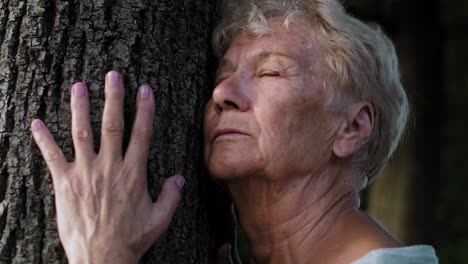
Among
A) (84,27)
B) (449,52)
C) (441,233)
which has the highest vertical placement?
(84,27)

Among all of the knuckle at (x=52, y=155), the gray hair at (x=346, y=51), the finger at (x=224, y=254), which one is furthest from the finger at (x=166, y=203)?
the gray hair at (x=346, y=51)

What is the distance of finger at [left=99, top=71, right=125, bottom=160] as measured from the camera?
2510 mm

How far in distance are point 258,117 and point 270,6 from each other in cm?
50

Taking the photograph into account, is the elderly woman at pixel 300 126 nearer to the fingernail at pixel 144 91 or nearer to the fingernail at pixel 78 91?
the fingernail at pixel 144 91

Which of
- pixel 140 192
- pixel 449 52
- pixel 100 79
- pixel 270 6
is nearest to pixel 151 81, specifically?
pixel 100 79

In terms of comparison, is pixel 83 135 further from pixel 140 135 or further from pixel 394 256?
pixel 394 256

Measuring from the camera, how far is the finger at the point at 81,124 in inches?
98.0

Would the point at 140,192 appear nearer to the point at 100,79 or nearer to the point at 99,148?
the point at 99,148

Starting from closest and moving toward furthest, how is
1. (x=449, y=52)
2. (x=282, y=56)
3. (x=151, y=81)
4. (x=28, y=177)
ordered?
(x=28, y=177) → (x=151, y=81) → (x=282, y=56) → (x=449, y=52)

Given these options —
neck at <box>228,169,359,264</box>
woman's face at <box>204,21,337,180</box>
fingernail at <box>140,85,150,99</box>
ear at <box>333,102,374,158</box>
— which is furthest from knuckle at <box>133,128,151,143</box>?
ear at <box>333,102,374,158</box>

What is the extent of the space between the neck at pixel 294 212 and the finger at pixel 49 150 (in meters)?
0.70

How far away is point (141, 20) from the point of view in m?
2.70

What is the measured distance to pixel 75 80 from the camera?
258 centimetres

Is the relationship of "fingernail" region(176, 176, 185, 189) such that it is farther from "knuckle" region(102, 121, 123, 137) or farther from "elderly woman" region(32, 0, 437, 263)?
"knuckle" region(102, 121, 123, 137)
